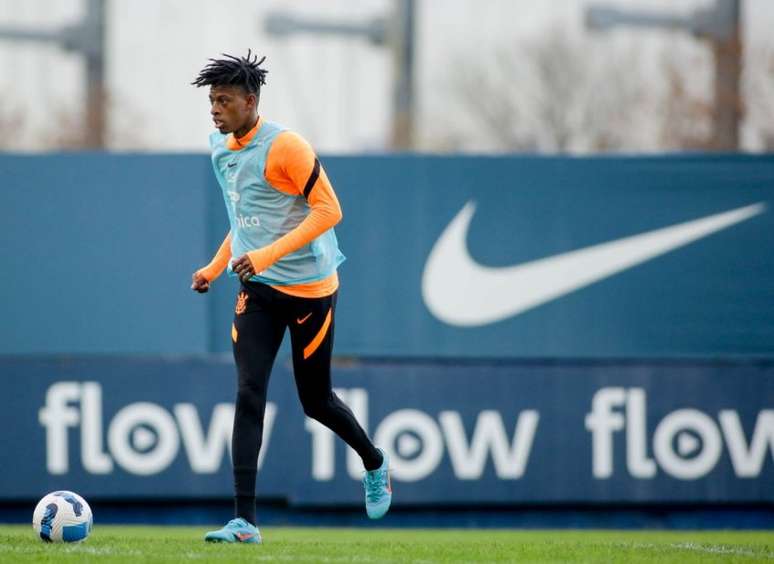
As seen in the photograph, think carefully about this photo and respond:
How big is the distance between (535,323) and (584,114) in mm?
14205

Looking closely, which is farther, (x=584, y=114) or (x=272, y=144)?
(x=584, y=114)

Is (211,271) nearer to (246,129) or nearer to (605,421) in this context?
(246,129)

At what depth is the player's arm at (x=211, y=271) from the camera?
719cm

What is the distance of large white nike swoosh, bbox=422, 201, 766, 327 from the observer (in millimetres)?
11164

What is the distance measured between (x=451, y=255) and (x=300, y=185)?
427cm

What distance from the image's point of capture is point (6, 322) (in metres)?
10.9

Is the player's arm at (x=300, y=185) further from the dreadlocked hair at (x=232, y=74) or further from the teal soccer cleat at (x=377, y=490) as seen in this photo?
the teal soccer cleat at (x=377, y=490)

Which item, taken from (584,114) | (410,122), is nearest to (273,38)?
(410,122)

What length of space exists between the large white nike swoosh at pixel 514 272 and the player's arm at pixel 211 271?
3824 mm

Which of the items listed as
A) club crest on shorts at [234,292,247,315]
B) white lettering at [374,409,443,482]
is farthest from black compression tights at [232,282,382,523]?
white lettering at [374,409,443,482]

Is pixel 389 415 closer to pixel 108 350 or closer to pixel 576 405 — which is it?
pixel 576 405

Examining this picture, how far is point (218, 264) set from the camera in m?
7.42

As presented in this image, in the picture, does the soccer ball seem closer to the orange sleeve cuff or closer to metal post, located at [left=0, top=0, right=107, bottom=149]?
the orange sleeve cuff

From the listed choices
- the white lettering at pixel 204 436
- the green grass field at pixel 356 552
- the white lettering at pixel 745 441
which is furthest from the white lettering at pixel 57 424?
the white lettering at pixel 745 441
